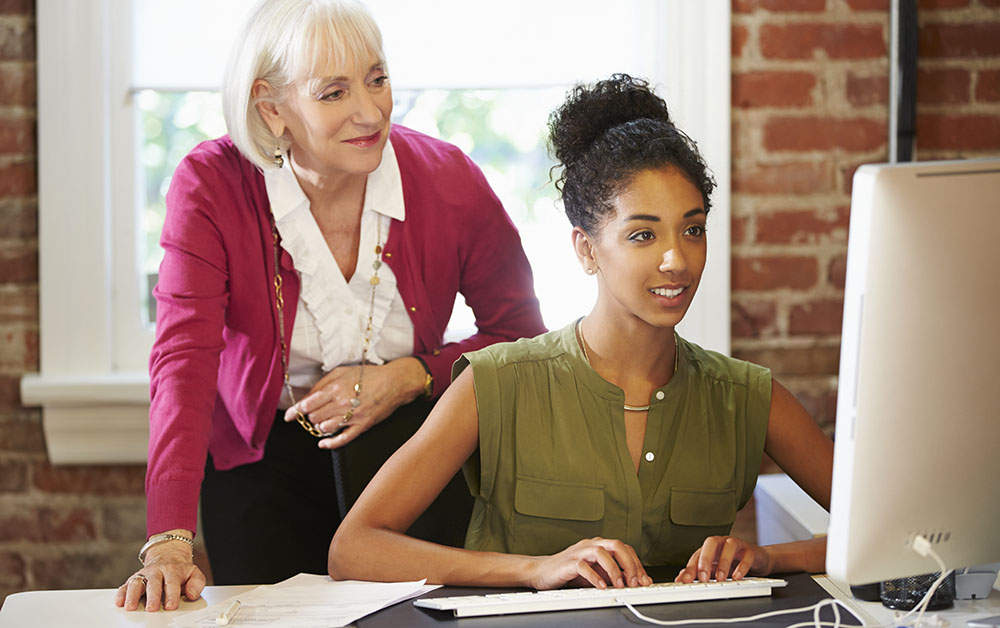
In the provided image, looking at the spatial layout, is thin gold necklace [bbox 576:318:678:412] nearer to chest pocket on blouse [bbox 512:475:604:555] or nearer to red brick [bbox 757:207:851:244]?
chest pocket on blouse [bbox 512:475:604:555]

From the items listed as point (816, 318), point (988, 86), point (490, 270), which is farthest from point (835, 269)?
point (490, 270)

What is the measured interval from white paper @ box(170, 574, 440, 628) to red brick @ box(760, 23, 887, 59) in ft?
4.44

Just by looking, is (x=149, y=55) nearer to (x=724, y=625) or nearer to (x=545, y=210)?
(x=545, y=210)

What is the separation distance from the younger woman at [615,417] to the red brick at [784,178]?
717mm

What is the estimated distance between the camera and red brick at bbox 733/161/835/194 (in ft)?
6.72

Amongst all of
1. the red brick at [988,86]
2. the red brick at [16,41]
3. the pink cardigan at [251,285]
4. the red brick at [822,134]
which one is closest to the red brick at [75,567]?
the pink cardigan at [251,285]

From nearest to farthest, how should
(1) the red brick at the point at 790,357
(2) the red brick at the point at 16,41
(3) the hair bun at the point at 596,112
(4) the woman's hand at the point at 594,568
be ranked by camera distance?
(4) the woman's hand at the point at 594,568 → (3) the hair bun at the point at 596,112 → (2) the red brick at the point at 16,41 → (1) the red brick at the point at 790,357

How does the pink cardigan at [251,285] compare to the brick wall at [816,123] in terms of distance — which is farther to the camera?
the brick wall at [816,123]

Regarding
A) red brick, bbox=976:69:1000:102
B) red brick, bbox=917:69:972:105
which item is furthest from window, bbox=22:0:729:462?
red brick, bbox=976:69:1000:102

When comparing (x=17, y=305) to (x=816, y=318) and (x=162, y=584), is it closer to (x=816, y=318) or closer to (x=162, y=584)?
(x=162, y=584)

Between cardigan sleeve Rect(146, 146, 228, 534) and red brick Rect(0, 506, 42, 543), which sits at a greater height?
cardigan sleeve Rect(146, 146, 228, 534)

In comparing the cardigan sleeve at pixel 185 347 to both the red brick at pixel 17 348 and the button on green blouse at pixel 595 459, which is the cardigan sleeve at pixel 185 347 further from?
the red brick at pixel 17 348

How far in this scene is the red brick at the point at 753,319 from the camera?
6.81 feet

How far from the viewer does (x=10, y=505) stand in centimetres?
208
